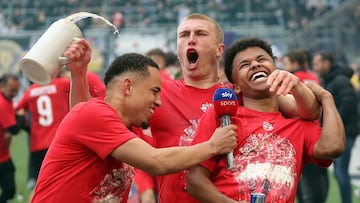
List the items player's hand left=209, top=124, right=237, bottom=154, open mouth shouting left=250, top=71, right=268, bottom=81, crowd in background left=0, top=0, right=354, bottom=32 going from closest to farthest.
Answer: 1. player's hand left=209, top=124, right=237, bottom=154
2. open mouth shouting left=250, top=71, right=268, bottom=81
3. crowd in background left=0, top=0, right=354, bottom=32

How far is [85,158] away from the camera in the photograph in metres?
4.33

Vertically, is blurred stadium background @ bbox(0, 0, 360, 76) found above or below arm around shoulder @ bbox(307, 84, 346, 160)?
below

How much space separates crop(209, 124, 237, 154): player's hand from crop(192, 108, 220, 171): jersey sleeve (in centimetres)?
16

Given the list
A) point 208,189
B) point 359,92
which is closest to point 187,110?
point 208,189

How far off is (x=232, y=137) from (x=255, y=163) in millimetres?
258

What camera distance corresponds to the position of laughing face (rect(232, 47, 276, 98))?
4.54 metres

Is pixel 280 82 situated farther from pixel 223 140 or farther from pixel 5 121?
pixel 5 121

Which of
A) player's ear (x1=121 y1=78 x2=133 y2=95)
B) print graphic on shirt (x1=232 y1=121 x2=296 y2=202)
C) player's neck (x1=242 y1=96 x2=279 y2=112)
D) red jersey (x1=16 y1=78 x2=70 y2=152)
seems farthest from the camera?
red jersey (x1=16 y1=78 x2=70 y2=152)

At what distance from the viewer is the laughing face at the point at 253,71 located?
4.54 m

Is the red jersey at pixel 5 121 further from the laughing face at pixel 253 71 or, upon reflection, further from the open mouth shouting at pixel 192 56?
the laughing face at pixel 253 71

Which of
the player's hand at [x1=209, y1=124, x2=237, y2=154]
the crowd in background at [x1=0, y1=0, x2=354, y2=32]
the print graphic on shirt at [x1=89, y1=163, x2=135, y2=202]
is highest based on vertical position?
the player's hand at [x1=209, y1=124, x2=237, y2=154]

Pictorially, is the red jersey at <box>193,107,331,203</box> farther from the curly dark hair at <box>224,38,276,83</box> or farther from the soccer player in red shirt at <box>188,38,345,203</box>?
the curly dark hair at <box>224,38,276,83</box>

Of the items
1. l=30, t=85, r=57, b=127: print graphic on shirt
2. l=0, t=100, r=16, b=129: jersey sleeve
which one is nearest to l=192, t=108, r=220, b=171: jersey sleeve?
l=30, t=85, r=57, b=127: print graphic on shirt

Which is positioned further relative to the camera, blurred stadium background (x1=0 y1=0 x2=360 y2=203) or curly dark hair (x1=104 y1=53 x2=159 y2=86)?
blurred stadium background (x1=0 y1=0 x2=360 y2=203)
